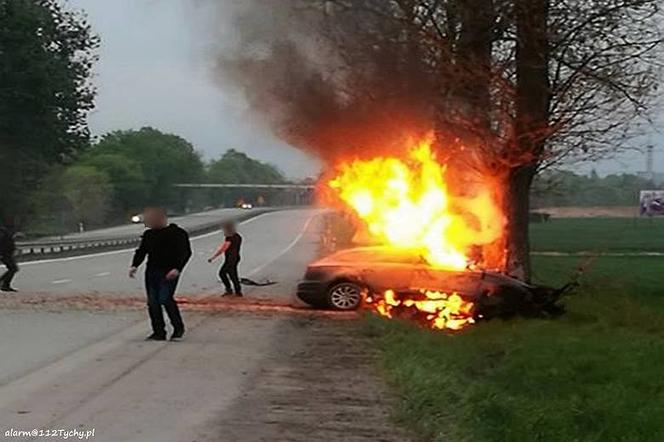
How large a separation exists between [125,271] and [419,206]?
1556 centimetres

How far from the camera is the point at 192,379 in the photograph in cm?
→ 1066

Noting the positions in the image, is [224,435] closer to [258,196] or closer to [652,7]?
Result: [652,7]

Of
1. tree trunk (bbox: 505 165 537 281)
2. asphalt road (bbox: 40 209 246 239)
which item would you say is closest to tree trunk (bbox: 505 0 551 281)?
tree trunk (bbox: 505 165 537 281)

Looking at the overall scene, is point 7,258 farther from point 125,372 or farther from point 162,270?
point 125,372

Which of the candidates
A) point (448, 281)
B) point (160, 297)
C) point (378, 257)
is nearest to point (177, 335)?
point (160, 297)

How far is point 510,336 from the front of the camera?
1526 centimetres

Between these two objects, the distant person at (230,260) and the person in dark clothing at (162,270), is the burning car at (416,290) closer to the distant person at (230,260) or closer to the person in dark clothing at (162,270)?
the distant person at (230,260)

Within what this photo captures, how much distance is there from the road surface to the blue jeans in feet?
0.97

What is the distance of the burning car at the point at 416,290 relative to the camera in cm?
1756

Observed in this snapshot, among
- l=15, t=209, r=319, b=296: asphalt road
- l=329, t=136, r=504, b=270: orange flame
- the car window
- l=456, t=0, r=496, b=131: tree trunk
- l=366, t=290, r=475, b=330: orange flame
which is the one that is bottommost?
l=15, t=209, r=319, b=296: asphalt road

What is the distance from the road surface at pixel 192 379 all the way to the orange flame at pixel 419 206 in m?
4.20

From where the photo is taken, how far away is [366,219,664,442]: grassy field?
8.59m

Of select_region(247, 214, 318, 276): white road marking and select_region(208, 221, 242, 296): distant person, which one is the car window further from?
select_region(247, 214, 318, 276): white road marking

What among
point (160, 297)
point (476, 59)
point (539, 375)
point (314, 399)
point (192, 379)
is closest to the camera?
point (314, 399)
